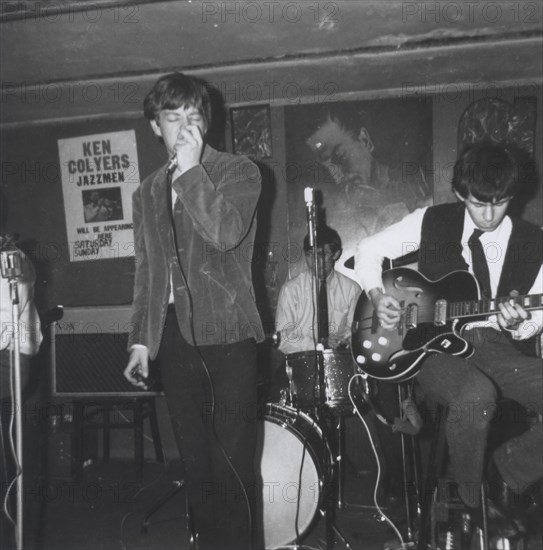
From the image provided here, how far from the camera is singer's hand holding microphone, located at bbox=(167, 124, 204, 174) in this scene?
1678mm

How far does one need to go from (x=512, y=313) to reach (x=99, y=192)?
389 centimetres

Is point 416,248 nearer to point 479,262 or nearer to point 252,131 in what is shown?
point 479,262

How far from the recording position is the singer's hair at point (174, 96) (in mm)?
1847

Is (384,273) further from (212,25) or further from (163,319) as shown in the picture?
(212,25)

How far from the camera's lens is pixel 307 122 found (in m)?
4.79

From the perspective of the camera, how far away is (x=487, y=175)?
2512 mm

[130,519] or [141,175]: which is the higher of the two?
[141,175]

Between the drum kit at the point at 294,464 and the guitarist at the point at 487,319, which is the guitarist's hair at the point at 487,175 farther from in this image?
the drum kit at the point at 294,464

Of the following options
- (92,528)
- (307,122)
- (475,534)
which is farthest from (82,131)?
(475,534)

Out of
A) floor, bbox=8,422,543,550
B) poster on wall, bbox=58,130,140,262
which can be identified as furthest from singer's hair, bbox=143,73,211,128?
poster on wall, bbox=58,130,140,262

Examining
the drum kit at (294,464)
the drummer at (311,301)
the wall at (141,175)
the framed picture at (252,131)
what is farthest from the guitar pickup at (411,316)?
the framed picture at (252,131)

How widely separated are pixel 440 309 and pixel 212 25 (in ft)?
7.43

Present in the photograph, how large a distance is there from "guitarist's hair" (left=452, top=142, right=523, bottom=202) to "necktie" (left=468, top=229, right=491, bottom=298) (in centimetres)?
22

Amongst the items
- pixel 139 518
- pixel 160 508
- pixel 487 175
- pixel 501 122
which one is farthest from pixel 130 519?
pixel 501 122
